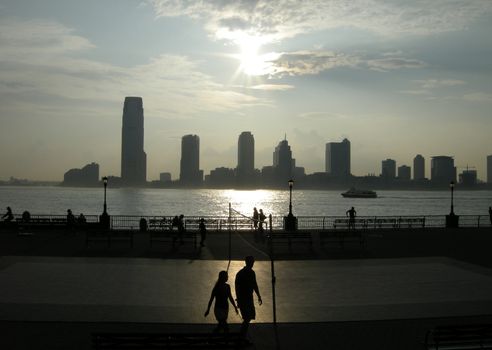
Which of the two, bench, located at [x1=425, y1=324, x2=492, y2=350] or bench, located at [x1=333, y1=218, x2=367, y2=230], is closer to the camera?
bench, located at [x1=425, y1=324, x2=492, y2=350]

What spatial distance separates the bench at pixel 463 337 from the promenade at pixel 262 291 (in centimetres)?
137

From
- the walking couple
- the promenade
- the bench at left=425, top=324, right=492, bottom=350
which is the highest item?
the walking couple

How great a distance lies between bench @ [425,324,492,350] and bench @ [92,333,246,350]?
330 cm

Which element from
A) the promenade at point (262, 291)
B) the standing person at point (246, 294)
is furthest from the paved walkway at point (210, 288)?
the standing person at point (246, 294)

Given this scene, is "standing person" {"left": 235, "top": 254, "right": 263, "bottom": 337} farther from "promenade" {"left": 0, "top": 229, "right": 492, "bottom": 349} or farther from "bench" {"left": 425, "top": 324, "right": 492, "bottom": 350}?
"bench" {"left": 425, "top": 324, "right": 492, "bottom": 350}

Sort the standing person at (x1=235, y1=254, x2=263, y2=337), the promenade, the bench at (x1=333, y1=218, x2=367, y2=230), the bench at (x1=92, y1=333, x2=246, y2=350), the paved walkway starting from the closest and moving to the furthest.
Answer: the bench at (x1=92, y1=333, x2=246, y2=350), the standing person at (x1=235, y1=254, x2=263, y2=337), the promenade, the paved walkway, the bench at (x1=333, y1=218, x2=367, y2=230)

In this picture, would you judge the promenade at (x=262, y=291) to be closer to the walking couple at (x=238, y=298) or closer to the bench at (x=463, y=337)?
the walking couple at (x=238, y=298)

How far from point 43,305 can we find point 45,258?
27.3 feet

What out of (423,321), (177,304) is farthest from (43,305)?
(423,321)

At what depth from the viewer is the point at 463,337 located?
9.36 m

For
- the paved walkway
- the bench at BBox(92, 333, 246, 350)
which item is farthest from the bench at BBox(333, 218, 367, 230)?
the bench at BBox(92, 333, 246, 350)

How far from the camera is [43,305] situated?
13539 millimetres

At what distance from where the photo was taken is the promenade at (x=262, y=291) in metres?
11.6

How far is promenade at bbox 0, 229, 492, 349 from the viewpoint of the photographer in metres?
11.6
